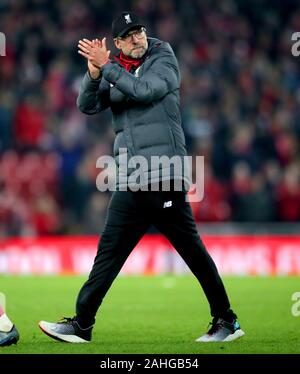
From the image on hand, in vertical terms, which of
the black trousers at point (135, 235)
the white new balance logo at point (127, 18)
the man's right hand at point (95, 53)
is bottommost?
the black trousers at point (135, 235)

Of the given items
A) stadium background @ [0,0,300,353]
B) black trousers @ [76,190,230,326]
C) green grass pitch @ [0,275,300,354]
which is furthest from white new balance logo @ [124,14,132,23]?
stadium background @ [0,0,300,353]

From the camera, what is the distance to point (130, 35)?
8297 mm

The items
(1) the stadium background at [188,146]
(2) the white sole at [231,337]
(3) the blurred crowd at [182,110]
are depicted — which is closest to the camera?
(2) the white sole at [231,337]

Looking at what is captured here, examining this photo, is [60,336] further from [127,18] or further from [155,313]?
[155,313]

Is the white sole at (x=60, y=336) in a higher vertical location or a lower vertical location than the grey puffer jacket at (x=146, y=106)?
lower

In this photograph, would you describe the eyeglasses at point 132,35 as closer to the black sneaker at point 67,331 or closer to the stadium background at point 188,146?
the black sneaker at point 67,331

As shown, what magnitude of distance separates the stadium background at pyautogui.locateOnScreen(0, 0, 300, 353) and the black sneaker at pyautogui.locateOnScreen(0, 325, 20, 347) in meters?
3.90

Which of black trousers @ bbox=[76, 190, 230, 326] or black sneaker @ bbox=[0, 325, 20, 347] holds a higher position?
black trousers @ bbox=[76, 190, 230, 326]

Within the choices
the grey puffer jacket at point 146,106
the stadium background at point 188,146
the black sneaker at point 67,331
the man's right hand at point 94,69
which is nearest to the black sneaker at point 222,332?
the black sneaker at point 67,331

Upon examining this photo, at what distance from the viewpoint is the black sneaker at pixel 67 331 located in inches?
329

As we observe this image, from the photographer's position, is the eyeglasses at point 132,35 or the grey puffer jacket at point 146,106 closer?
the grey puffer jacket at point 146,106

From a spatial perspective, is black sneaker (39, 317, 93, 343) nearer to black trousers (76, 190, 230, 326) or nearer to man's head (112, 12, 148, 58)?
black trousers (76, 190, 230, 326)

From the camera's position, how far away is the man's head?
8.24 m

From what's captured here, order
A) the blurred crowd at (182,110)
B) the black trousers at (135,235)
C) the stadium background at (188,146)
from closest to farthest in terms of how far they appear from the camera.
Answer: the black trousers at (135,235) < the stadium background at (188,146) < the blurred crowd at (182,110)
